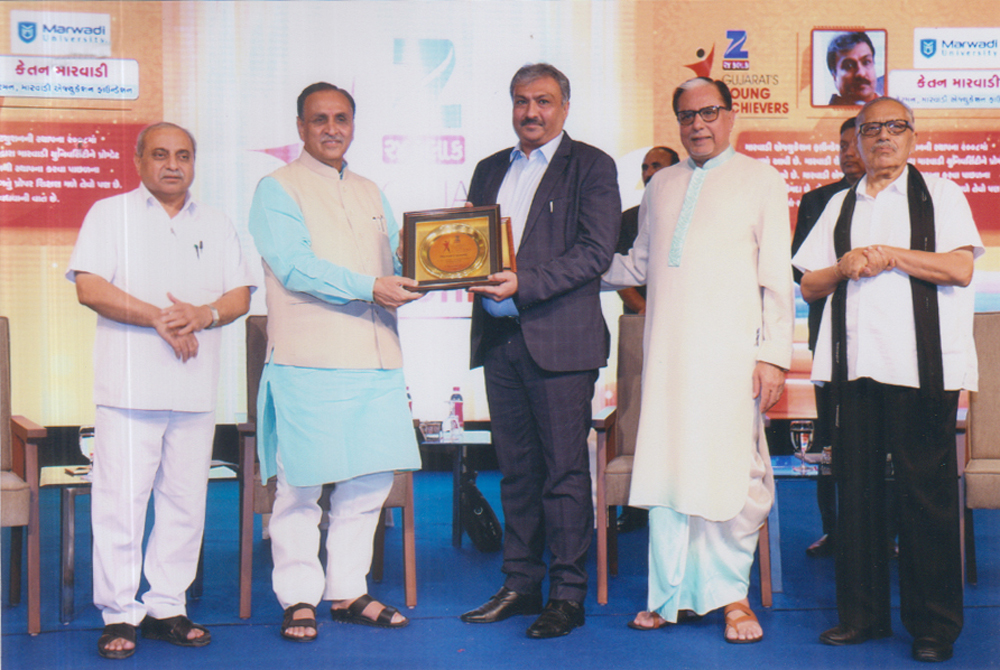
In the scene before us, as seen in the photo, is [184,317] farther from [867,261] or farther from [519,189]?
[867,261]

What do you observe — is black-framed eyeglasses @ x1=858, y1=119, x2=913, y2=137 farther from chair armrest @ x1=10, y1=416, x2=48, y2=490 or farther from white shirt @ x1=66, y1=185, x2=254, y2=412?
chair armrest @ x1=10, y1=416, x2=48, y2=490

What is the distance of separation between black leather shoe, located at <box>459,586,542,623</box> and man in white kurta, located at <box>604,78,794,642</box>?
37 centimetres

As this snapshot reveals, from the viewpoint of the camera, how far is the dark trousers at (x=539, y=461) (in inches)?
115

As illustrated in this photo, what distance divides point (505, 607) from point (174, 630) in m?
1.08

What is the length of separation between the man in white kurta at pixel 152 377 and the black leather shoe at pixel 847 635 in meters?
1.96

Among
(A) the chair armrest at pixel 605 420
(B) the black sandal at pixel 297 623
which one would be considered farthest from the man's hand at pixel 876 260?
(B) the black sandal at pixel 297 623

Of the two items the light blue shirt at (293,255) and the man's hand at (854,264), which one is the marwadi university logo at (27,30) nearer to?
the light blue shirt at (293,255)

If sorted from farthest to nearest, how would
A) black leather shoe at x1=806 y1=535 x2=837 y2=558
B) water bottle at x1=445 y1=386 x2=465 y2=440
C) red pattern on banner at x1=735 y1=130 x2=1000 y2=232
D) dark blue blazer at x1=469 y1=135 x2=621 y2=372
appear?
1. red pattern on banner at x1=735 y1=130 x2=1000 y2=232
2. water bottle at x1=445 y1=386 x2=465 y2=440
3. black leather shoe at x1=806 y1=535 x2=837 y2=558
4. dark blue blazer at x1=469 y1=135 x2=621 y2=372

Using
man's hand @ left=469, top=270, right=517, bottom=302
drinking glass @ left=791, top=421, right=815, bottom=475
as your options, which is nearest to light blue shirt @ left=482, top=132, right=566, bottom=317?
man's hand @ left=469, top=270, right=517, bottom=302

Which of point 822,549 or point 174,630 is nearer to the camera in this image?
point 174,630

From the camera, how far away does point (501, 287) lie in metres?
2.80

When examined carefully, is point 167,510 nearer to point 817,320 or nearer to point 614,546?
point 614,546

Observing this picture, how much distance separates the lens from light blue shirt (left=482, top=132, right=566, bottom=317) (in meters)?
3.00

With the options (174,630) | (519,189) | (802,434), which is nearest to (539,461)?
(519,189)
